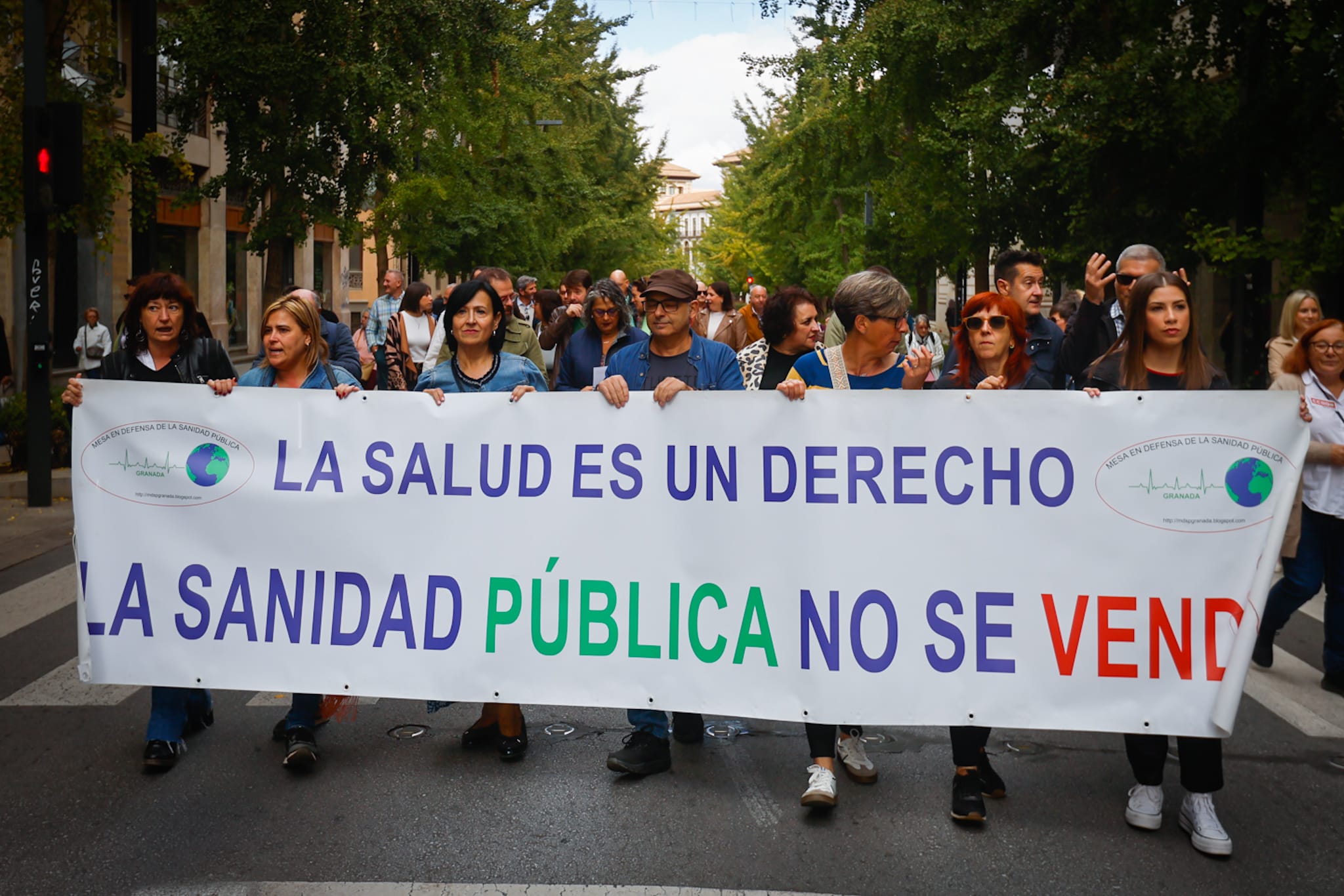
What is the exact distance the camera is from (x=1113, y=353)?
5020mm

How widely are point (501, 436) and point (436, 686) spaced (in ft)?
3.04

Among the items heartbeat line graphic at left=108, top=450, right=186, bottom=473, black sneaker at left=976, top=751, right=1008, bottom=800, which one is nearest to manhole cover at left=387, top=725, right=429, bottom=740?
heartbeat line graphic at left=108, top=450, right=186, bottom=473

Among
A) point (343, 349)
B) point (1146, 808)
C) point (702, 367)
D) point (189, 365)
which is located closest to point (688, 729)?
point (702, 367)

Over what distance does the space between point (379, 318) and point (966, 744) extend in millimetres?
9962

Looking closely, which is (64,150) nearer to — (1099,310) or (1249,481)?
(1099,310)

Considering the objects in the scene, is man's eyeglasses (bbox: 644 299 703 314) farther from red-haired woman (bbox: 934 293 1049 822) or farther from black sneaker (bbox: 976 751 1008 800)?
black sneaker (bbox: 976 751 1008 800)

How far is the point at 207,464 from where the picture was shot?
5168 millimetres

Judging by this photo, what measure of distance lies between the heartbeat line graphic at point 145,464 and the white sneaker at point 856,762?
106 inches

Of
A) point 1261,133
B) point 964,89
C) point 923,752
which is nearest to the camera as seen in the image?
point 923,752

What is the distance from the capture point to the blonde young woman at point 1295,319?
309 inches

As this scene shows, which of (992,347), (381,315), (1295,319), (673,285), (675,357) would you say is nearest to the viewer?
(992,347)

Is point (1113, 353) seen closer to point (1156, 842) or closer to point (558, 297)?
point (1156, 842)

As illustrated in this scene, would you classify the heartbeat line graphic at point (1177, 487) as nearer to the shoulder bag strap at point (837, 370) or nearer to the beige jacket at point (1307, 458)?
the shoulder bag strap at point (837, 370)

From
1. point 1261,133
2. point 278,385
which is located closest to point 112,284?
point 1261,133
